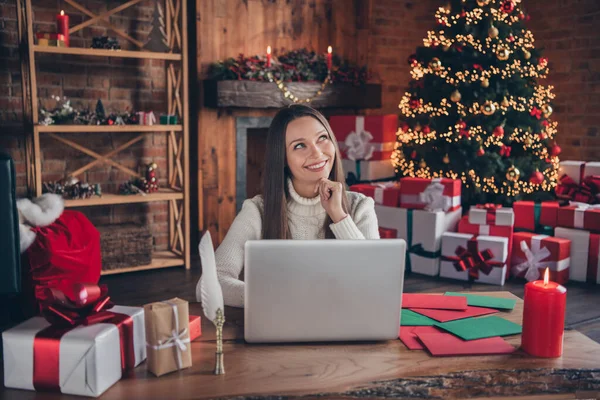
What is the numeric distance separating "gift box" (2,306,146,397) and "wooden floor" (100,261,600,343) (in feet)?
7.13

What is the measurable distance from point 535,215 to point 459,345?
2861 millimetres

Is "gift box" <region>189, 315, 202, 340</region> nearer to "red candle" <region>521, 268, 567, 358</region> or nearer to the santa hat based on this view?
"red candle" <region>521, 268, 567, 358</region>

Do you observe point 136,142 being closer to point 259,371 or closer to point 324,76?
point 324,76

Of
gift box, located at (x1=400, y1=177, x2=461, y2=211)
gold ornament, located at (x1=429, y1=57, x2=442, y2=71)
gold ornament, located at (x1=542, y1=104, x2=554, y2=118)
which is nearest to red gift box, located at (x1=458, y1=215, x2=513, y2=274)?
gift box, located at (x1=400, y1=177, x2=461, y2=211)

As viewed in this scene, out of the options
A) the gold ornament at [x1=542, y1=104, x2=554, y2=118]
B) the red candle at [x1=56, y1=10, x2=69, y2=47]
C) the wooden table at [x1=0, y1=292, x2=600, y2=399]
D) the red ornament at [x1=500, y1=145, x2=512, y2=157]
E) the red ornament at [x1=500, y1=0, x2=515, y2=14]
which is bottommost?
the wooden table at [x1=0, y1=292, x2=600, y2=399]

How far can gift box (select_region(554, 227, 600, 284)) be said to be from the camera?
142 inches

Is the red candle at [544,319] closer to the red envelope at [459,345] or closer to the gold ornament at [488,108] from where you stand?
the red envelope at [459,345]

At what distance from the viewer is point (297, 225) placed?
1.77 meters

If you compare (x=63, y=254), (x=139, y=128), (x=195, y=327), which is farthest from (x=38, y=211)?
(x=195, y=327)

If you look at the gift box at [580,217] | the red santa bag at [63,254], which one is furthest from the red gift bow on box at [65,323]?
the gift box at [580,217]

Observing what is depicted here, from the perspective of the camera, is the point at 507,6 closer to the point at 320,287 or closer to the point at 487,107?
the point at 487,107

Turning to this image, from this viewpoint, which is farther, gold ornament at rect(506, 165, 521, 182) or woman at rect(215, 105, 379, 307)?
gold ornament at rect(506, 165, 521, 182)

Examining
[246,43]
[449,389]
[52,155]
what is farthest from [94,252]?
[449,389]

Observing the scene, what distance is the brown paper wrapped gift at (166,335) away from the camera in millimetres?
1066
